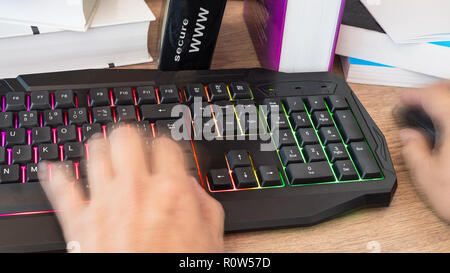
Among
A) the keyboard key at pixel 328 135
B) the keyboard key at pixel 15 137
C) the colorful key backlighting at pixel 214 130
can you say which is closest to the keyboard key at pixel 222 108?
the colorful key backlighting at pixel 214 130

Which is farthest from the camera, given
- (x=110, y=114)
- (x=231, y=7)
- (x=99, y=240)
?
(x=231, y=7)

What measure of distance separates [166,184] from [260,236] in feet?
0.34

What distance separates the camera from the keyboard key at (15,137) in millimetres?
503

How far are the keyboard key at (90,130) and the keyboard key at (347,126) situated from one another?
26 cm

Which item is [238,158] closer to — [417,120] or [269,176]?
[269,176]

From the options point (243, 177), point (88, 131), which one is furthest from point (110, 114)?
point (243, 177)

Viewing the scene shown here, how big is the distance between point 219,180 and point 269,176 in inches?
2.0

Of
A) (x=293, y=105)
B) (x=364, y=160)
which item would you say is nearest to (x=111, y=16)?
(x=293, y=105)

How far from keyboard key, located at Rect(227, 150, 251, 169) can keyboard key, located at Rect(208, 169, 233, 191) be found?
13 millimetres

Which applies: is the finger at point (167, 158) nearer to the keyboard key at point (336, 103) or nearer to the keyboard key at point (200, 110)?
the keyboard key at point (200, 110)

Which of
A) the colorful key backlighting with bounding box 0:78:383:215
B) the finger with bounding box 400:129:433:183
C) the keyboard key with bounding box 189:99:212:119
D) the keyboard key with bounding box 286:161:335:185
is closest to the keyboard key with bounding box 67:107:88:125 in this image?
the colorful key backlighting with bounding box 0:78:383:215

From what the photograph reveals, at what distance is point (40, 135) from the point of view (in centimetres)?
51

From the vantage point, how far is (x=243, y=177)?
1.66 feet
